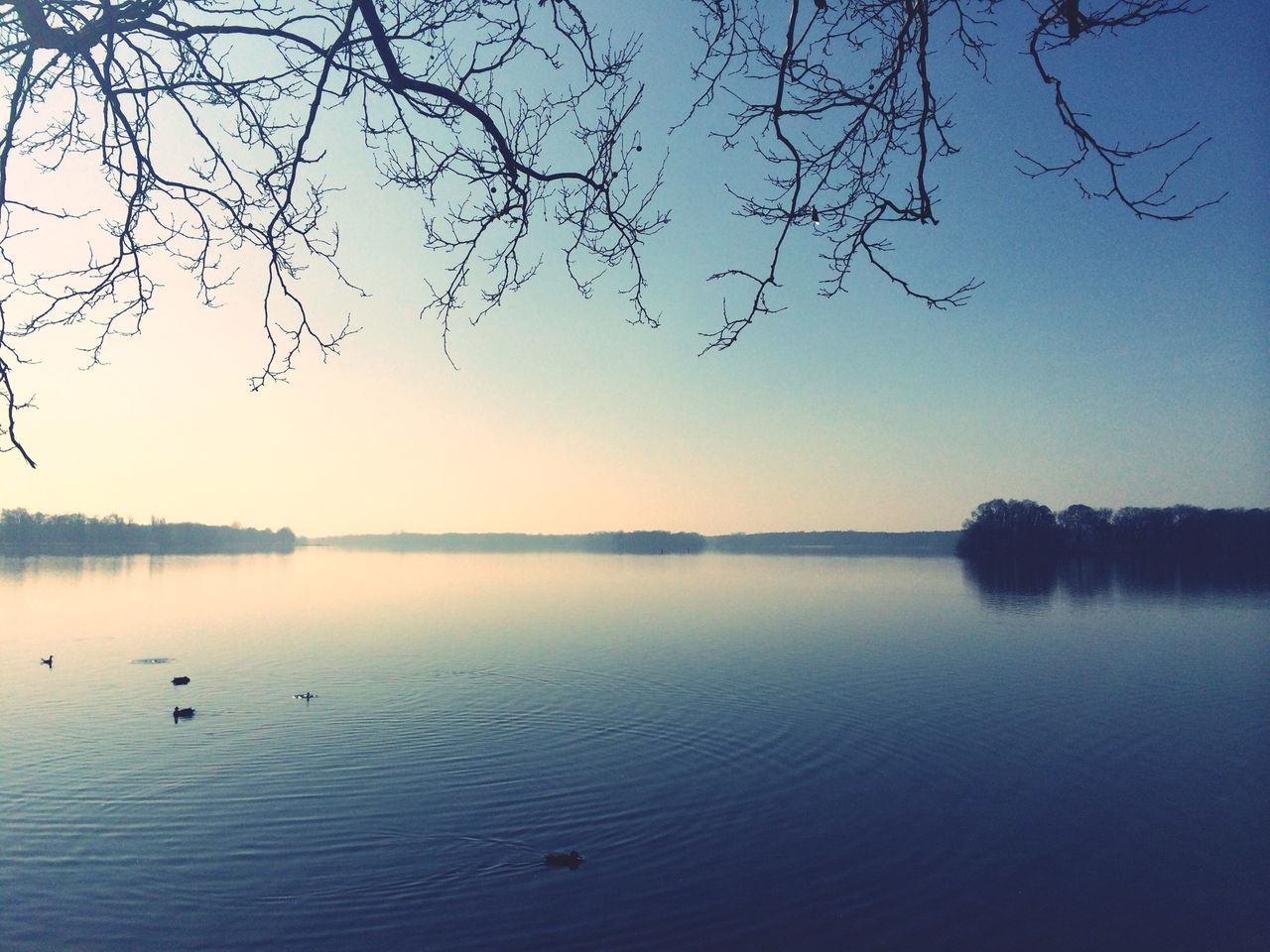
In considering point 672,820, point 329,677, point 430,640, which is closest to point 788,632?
point 430,640

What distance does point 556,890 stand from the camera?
10.4m

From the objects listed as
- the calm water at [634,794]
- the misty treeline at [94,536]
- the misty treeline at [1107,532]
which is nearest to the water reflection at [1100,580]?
the misty treeline at [1107,532]

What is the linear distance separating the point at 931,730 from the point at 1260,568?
280 ft

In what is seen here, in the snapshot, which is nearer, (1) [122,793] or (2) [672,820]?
(2) [672,820]

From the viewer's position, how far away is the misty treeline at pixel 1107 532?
104m

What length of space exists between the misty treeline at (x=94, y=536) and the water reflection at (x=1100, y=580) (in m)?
129

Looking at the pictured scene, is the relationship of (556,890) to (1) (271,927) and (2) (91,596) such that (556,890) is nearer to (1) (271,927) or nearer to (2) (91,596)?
(1) (271,927)

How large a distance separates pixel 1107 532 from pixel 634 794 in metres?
125

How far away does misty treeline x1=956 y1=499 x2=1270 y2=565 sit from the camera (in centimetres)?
10431

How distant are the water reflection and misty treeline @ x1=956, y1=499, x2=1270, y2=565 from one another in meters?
6.76

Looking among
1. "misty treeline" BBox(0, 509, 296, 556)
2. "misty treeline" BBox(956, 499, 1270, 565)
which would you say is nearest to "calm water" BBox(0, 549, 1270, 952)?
"misty treeline" BBox(956, 499, 1270, 565)

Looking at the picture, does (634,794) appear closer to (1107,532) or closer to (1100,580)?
(1100,580)

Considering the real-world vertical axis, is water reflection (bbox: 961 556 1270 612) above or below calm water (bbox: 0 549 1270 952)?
above

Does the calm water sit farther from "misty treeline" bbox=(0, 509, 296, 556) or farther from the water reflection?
"misty treeline" bbox=(0, 509, 296, 556)
